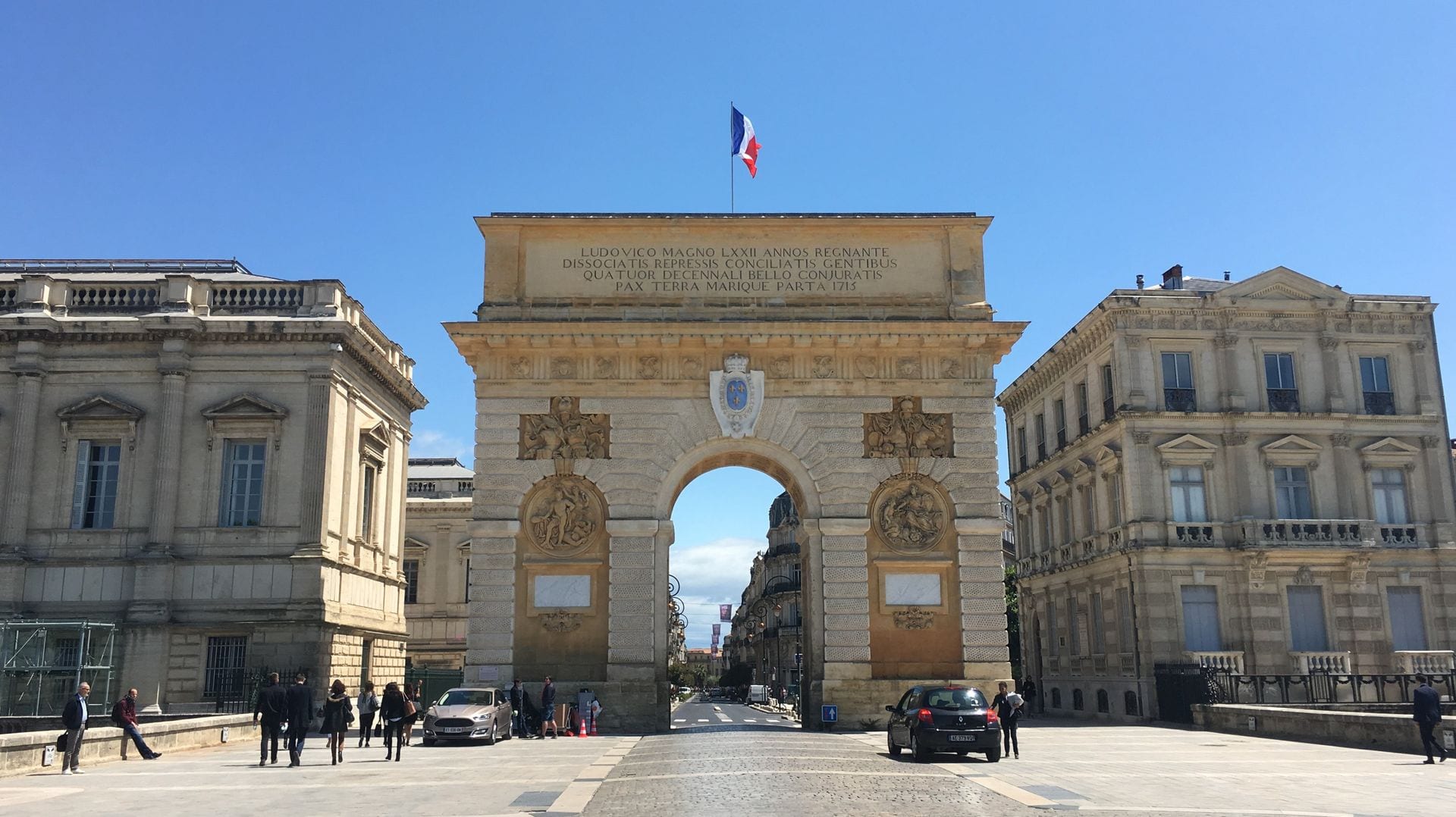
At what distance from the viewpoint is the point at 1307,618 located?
120 feet

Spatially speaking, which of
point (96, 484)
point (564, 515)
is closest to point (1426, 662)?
point (564, 515)

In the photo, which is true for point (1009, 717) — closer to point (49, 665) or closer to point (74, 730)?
point (74, 730)

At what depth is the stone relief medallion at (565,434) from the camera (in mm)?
30609

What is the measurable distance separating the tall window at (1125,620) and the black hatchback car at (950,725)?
57.9ft

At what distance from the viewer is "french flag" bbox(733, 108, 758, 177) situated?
110ft

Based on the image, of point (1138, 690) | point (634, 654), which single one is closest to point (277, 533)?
point (634, 654)

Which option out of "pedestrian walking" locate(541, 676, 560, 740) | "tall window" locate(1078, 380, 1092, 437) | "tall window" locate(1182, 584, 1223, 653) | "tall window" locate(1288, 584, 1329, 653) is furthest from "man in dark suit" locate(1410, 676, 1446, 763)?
"tall window" locate(1078, 380, 1092, 437)

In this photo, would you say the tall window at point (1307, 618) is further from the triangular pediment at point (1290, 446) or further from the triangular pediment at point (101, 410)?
the triangular pediment at point (101, 410)

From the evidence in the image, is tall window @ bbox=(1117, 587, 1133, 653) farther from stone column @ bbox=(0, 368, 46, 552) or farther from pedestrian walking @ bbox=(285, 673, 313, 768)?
stone column @ bbox=(0, 368, 46, 552)

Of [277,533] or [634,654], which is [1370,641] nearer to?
[634,654]

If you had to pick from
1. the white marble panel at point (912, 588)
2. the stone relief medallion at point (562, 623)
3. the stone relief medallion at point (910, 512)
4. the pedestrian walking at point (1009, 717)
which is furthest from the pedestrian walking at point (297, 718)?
the stone relief medallion at point (910, 512)

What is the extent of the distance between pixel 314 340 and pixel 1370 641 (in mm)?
32777

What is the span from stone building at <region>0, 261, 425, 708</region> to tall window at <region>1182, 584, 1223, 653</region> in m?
25.2

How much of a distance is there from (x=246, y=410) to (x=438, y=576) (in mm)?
22287
